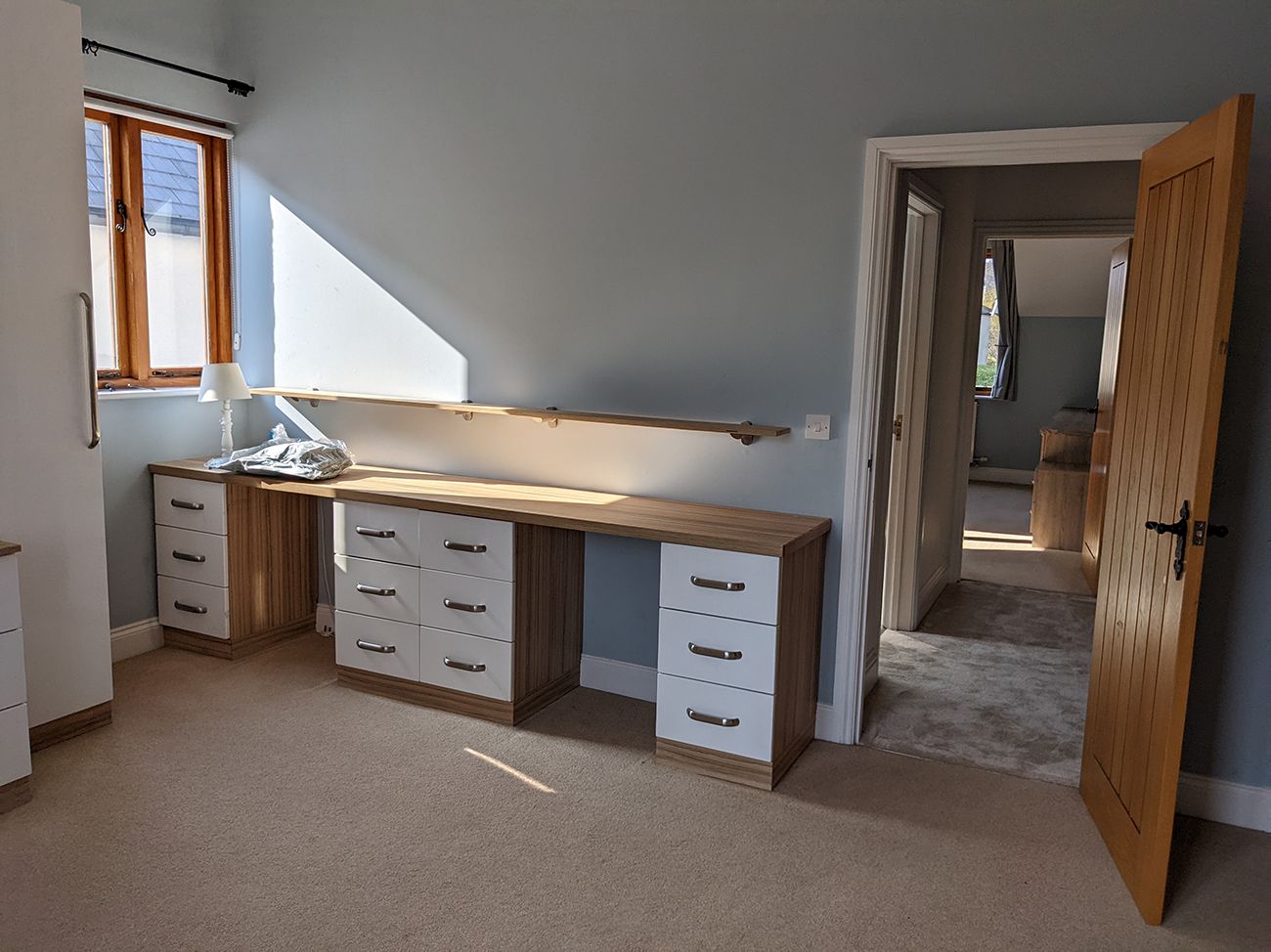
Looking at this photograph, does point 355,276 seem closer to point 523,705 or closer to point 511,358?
point 511,358

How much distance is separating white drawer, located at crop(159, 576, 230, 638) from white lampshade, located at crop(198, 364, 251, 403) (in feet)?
2.47

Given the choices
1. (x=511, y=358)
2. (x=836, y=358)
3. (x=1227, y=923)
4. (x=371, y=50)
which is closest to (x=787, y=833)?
(x=1227, y=923)

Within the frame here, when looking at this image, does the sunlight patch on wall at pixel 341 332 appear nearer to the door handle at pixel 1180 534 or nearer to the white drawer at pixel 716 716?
the white drawer at pixel 716 716

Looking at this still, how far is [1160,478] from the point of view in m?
2.47

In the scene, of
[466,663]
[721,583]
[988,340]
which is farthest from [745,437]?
[988,340]

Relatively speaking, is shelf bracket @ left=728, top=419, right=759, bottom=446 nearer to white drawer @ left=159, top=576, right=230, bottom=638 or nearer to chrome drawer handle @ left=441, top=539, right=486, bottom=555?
chrome drawer handle @ left=441, top=539, right=486, bottom=555

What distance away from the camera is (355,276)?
4066 millimetres

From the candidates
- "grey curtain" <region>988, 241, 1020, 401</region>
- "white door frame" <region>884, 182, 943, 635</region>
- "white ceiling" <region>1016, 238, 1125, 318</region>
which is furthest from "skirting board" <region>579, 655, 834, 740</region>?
"grey curtain" <region>988, 241, 1020, 401</region>

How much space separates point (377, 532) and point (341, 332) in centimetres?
106

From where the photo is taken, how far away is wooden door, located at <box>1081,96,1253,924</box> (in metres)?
2.21

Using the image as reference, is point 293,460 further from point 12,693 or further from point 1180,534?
point 1180,534

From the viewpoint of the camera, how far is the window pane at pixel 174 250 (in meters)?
4.00

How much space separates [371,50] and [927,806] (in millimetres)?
3397

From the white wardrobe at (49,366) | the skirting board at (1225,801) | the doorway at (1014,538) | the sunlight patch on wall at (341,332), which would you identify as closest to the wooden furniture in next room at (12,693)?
the white wardrobe at (49,366)
